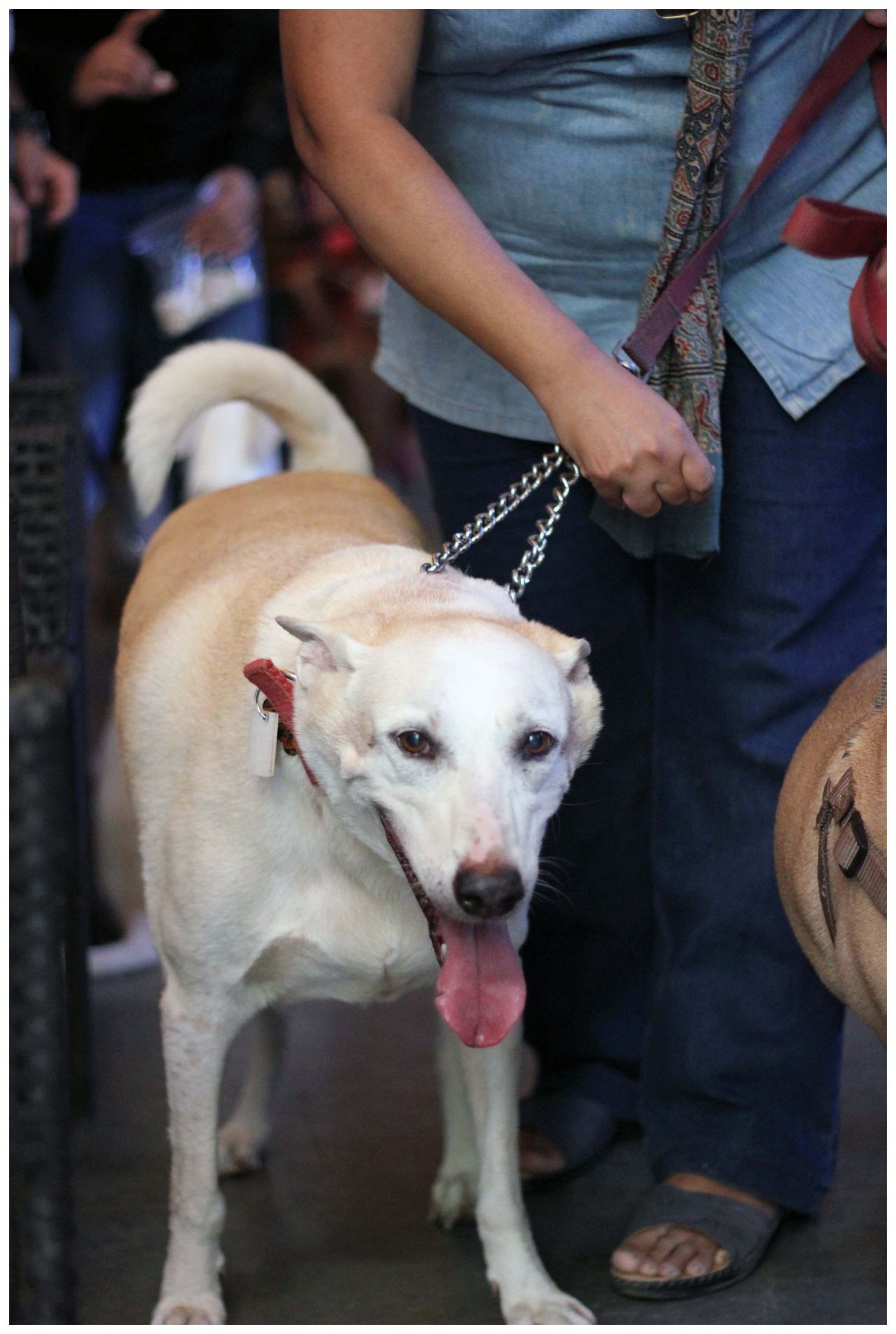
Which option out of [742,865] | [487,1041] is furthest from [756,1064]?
[487,1041]

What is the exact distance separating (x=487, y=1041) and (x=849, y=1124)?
1185mm

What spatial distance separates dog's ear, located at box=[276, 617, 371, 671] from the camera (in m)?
1.60

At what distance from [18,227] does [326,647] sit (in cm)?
192

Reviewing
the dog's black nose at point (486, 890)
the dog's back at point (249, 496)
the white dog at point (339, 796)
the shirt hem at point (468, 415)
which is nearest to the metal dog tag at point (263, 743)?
the white dog at point (339, 796)

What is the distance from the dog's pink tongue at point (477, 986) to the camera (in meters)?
1.59

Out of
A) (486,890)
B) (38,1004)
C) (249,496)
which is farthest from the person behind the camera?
(249,496)

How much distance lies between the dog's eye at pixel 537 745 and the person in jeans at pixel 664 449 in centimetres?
31

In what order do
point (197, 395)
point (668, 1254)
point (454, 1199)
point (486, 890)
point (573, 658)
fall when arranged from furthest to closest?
point (197, 395)
point (454, 1199)
point (668, 1254)
point (573, 658)
point (486, 890)

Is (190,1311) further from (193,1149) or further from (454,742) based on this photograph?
(454,742)

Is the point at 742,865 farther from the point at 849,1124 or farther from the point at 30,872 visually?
the point at 30,872

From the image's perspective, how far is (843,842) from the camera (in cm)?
167

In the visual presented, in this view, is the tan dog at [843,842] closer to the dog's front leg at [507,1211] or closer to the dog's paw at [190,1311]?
the dog's front leg at [507,1211]

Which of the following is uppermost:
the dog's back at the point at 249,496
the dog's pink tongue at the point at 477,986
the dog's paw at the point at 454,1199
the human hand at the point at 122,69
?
the human hand at the point at 122,69

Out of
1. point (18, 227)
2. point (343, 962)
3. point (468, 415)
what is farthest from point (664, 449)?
point (18, 227)
